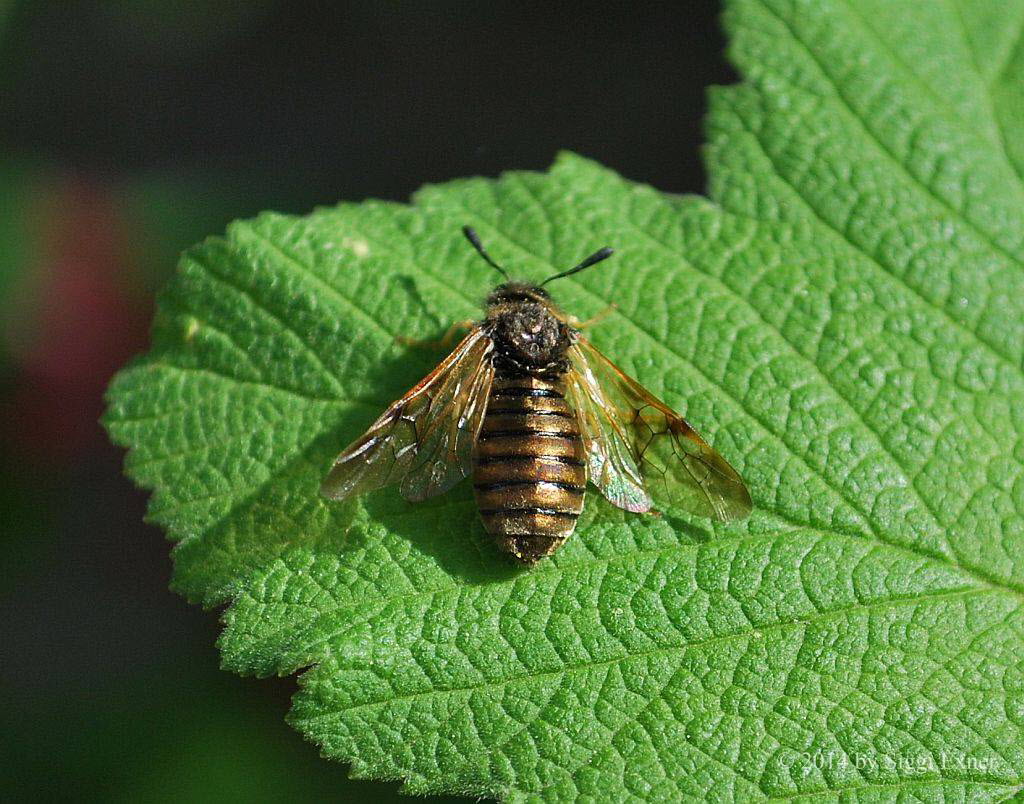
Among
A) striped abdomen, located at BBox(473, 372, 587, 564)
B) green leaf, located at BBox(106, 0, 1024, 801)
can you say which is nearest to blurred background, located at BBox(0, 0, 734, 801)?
green leaf, located at BBox(106, 0, 1024, 801)

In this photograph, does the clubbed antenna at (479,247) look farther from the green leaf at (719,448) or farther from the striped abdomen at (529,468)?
the striped abdomen at (529,468)

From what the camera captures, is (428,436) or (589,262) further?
(589,262)

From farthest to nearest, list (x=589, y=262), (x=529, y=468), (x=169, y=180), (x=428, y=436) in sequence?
(x=169, y=180), (x=589, y=262), (x=428, y=436), (x=529, y=468)

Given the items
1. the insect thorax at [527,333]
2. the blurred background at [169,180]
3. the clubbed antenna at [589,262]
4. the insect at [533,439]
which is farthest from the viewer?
the blurred background at [169,180]

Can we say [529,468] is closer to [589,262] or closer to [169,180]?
[589,262]

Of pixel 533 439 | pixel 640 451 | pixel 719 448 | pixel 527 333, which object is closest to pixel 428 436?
pixel 533 439

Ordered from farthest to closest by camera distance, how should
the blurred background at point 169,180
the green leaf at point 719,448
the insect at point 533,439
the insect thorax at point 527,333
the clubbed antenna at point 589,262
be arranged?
the blurred background at point 169,180
the clubbed antenna at point 589,262
the insect thorax at point 527,333
the insect at point 533,439
the green leaf at point 719,448

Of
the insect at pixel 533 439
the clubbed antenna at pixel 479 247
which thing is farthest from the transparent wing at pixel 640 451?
the clubbed antenna at pixel 479 247

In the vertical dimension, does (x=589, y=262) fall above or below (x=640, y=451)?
above
